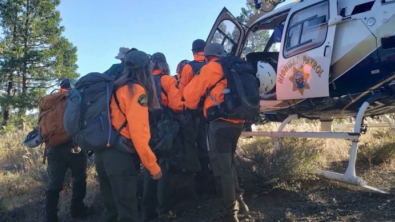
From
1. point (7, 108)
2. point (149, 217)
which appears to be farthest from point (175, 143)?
point (7, 108)

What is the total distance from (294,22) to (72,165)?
153 inches

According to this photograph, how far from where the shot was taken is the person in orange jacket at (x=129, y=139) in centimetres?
348

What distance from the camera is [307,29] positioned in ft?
18.0

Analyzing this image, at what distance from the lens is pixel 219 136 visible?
425cm

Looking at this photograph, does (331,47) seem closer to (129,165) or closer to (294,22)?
(294,22)

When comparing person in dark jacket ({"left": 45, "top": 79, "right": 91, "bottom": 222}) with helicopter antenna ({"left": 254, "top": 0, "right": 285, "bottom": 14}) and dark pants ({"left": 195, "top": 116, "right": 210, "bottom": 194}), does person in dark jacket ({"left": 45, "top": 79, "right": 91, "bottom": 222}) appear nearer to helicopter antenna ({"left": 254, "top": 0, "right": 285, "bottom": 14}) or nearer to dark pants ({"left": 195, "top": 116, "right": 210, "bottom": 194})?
dark pants ({"left": 195, "top": 116, "right": 210, "bottom": 194})

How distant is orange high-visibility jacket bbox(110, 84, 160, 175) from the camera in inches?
136

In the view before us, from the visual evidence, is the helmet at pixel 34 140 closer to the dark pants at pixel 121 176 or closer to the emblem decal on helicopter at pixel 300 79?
the dark pants at pixel 121 176

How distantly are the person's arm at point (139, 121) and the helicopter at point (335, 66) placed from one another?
77.0 inches

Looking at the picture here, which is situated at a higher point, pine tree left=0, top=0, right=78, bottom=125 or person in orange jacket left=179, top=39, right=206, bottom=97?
pine tree left=0, top=0, right=78, bottom=125

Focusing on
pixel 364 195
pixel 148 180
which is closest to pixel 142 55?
pixel 148 180

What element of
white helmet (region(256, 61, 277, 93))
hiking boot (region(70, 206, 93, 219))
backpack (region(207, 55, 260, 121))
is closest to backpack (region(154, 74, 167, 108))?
backpack (region(207, 55, 260, 121))

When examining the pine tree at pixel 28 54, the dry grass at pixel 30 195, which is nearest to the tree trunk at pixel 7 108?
the pine tree at pixel 28 54

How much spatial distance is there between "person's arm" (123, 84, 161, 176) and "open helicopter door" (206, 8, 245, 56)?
361cm
